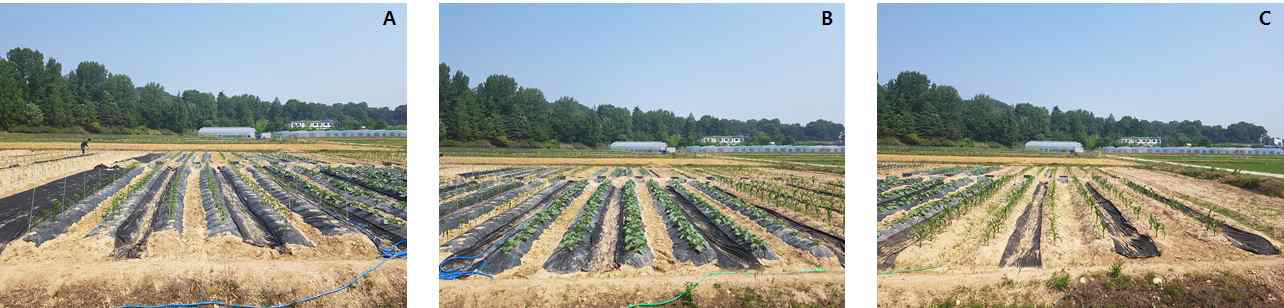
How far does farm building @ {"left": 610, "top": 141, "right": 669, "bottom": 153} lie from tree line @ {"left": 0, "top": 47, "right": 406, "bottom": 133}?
1897 mm

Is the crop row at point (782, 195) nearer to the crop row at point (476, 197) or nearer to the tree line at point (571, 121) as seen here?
the tree line at point (571, 121)

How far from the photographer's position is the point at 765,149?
13.4 ft

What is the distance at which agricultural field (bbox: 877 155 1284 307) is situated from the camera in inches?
141

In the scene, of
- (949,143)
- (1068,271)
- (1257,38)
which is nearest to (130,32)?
(949,143)

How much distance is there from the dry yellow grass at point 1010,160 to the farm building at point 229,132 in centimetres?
550

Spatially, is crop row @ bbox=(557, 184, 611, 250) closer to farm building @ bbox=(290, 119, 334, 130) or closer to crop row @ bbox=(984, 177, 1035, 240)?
farm building @ bbox=(290, 119, 334, 130)

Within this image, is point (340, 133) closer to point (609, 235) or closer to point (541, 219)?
point (541, 219)

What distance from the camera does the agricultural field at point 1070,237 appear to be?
3.58 metres

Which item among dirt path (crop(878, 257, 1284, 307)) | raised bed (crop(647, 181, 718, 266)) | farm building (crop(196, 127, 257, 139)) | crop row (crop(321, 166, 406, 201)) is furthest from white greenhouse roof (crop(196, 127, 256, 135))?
dirt path (crop(878, 257, 1284, 307))

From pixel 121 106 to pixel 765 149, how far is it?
19.4ft

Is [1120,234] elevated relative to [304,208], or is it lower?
lower

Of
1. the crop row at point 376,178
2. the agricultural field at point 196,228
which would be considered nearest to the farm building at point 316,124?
the agricultural field at point 196,228

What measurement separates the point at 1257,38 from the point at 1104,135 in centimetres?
133

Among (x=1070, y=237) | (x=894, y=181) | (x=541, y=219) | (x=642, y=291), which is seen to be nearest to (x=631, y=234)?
(x=642, y=291)
